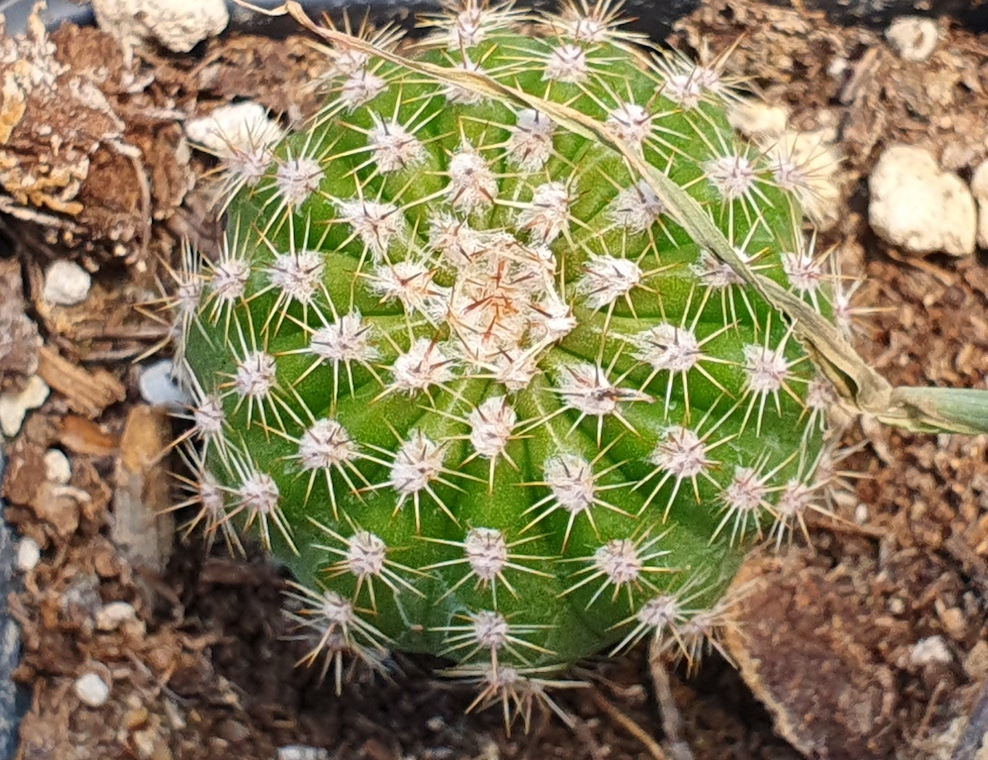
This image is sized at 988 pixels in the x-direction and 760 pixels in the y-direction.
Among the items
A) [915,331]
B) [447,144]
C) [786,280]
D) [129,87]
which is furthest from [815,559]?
[129,87]

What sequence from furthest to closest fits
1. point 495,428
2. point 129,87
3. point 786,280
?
point 129,87, point 786,280, point 495,428

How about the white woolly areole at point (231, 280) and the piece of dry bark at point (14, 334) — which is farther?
the piece of dry bark at point (14, 334)

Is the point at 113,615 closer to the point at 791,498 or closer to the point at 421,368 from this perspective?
the point at 421,368

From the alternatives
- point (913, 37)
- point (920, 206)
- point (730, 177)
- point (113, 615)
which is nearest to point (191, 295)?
point (113, 615)

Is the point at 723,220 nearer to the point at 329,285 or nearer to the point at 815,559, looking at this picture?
the point at 329,285

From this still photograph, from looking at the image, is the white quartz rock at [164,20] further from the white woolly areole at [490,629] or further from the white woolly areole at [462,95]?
the white woolly areole at [490,629]

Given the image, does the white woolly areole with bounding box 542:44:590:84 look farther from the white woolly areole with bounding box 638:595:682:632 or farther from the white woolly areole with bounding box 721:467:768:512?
the white woolly areole with bounding box 638:595:682:632

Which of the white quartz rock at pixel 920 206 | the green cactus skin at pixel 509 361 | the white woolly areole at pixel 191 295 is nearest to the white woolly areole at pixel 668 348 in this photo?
the green cactus skin at pixel 509 361
